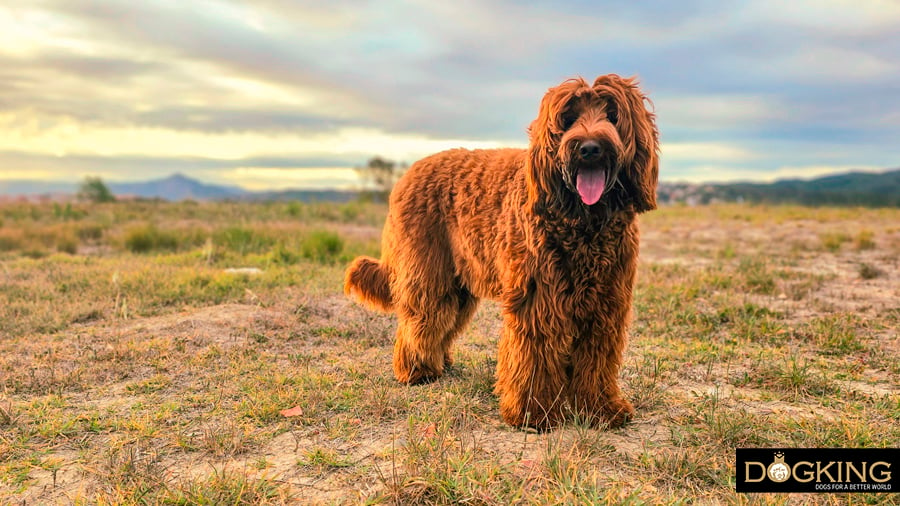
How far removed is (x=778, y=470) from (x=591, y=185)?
2.06 meters

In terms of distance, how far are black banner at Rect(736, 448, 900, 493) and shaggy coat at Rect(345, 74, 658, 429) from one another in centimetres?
102

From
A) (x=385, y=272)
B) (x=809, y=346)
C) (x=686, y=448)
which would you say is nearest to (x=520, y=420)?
(x=686, y=448)

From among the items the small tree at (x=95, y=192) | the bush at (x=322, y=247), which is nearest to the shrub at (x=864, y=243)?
the bush at (x=322, y=247)

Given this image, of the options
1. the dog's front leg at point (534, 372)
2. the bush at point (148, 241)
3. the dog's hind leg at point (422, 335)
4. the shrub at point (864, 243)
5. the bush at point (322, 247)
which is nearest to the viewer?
the dog's front leg at point (534, 372)

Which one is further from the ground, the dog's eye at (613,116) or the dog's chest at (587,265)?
the dog's eye at (613,116)

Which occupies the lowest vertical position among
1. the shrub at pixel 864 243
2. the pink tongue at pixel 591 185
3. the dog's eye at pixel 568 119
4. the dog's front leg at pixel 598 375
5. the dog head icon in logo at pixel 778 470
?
A: the dog head icon in logo at pixel 778 470

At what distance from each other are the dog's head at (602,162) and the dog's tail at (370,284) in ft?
7.16

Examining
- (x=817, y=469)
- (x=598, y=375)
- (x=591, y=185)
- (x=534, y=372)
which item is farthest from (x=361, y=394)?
(x=817, y=469)

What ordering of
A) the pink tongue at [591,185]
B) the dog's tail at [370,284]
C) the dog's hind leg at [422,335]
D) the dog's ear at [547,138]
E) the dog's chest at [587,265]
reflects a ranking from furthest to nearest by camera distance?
1. the dog's tail at [370,284]
2. the dog's hind leg at [422,335]
3. the dog's chest at [587,265]
4. the dog's ear at [547,138]
5. the pink tongue at [591,185]

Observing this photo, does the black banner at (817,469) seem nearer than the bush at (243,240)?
Yes

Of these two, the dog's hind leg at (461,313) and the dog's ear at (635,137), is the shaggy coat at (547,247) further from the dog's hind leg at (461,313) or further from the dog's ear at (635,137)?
the dog's hind leg at (461,313)

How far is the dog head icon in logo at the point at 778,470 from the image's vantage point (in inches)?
133

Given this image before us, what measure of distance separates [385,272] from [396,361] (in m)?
0.87

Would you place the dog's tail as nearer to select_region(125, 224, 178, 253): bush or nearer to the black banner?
the black banner
